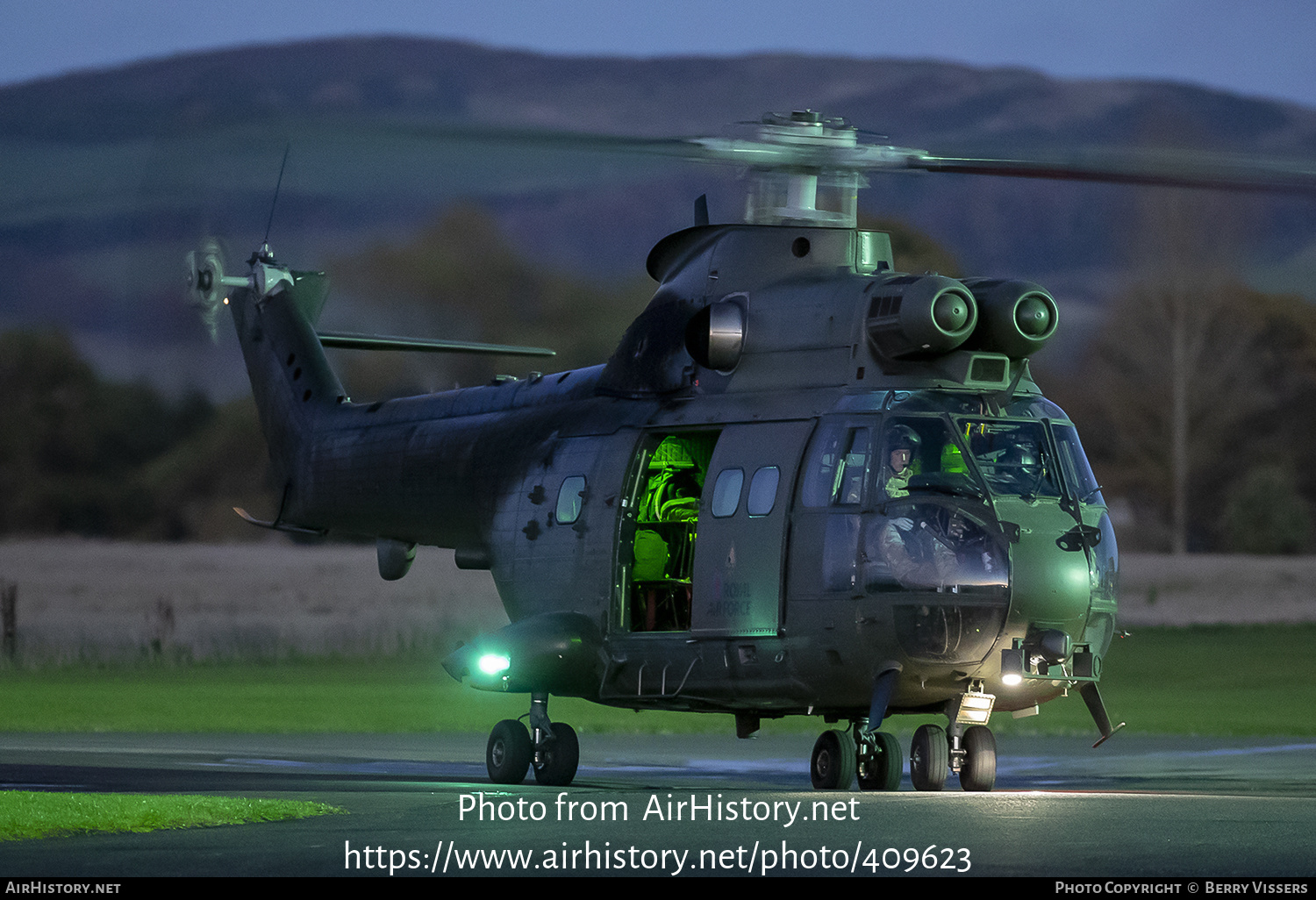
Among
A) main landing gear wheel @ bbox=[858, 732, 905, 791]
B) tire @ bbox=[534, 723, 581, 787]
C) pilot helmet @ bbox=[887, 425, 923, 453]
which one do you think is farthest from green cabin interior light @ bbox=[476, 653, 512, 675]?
pilot helmet @ bbox=[887, 425, 923, 453]

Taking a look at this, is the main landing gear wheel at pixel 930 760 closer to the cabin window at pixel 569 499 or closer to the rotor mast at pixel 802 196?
the cabin window at pixel 569 499

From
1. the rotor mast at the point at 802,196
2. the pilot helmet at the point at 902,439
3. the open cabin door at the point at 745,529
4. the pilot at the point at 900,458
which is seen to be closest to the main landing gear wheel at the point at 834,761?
the open cabin door at the point at 745,529

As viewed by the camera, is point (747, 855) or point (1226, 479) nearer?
point (747, 855)

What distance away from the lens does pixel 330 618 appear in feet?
123

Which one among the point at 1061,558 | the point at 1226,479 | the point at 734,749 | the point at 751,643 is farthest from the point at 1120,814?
the point at 1226,479

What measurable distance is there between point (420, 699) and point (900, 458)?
17.6 metres

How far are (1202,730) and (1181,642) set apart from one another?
392 inches

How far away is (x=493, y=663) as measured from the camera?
18406 mm

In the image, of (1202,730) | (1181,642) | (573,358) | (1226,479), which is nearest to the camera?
(1202,730)

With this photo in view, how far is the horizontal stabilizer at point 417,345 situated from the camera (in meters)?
22.2

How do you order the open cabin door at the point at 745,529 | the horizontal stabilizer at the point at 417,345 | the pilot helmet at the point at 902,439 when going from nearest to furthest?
the pilot helmet at the point at 902,439 < the open cabin door at the point at 745,529 < the horizontal stabilizer at the point at 417,345

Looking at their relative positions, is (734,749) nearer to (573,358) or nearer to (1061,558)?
(1061,558)

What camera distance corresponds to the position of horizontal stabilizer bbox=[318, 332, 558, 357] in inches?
875

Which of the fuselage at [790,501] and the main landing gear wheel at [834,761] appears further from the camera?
the main landing gear wheel at [834,761]
